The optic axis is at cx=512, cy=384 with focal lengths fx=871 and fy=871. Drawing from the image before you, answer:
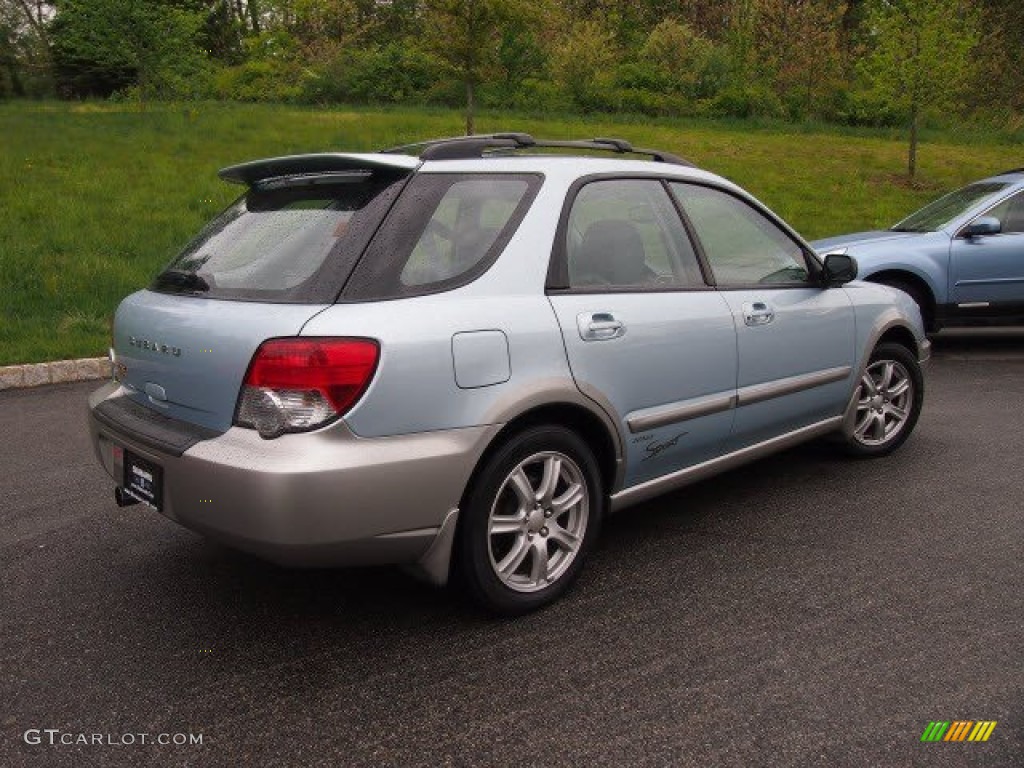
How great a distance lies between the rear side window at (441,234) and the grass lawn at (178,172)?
218 inches

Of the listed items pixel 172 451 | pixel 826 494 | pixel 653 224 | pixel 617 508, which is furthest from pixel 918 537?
pixel 172 451

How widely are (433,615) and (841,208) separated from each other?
13.5 meters

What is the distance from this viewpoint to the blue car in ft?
25.1

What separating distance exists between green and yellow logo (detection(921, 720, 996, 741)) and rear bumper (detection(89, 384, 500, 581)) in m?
1.48

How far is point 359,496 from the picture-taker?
253cm

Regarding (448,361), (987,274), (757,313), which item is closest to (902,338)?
(757,313)

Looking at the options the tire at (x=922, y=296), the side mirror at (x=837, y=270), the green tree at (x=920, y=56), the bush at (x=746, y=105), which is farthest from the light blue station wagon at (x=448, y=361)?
the bush at (x=746, y=105)

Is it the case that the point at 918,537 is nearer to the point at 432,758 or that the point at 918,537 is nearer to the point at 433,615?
the point at 433,615

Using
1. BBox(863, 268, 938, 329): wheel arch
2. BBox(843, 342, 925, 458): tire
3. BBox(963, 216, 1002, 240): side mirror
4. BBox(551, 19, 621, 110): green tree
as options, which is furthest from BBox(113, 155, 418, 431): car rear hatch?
BBox(551, 19, 621, 110): green tree

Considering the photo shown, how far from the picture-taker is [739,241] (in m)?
4.02

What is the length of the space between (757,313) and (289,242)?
6.61ft

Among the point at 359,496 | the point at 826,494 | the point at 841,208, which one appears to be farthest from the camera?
the point at 841,208

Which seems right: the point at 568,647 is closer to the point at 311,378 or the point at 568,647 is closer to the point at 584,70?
the point at 311,378

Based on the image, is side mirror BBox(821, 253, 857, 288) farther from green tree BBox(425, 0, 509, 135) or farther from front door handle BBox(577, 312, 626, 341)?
green tree BBox(425, 0, 509, 135)
